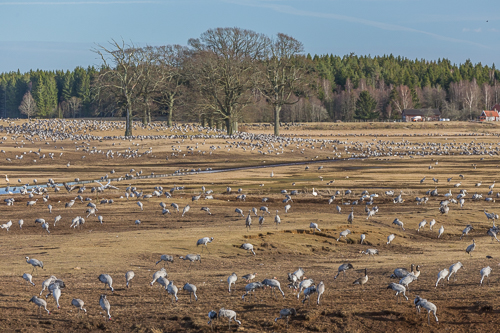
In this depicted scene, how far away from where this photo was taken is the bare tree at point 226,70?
238 ft

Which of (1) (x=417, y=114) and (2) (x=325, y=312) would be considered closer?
(2) (x=325, y=312)

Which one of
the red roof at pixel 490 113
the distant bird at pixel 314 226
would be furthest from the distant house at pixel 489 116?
the distant bird at pixel 314 226

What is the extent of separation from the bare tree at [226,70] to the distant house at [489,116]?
8206cm

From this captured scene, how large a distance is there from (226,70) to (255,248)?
5474 cm

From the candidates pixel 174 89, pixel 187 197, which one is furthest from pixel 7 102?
pixel 187 197

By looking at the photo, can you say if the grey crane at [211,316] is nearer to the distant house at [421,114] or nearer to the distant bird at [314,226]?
the distant bird at [314,226]

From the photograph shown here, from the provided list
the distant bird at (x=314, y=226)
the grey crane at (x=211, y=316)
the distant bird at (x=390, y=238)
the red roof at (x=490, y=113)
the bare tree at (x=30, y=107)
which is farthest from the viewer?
the bare tree at (x=30, y=107)

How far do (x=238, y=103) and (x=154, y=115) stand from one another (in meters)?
50.3

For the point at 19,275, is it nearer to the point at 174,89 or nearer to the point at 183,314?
the point at 183,314

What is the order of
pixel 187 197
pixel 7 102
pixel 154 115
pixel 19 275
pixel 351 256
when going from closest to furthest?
1. pixel 19 275
2. pixel 351 256
3. pixel 187 197
4. pixel 154 115
5. pixel 7 102

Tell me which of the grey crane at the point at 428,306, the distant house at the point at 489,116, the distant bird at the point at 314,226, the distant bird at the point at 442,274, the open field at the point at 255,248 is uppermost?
the distant house at the point at 489,116

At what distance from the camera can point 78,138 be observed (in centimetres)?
6881

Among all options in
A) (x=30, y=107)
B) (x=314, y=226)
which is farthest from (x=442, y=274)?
(x=30, y=107)

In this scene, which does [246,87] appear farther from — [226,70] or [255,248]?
[255,248]
